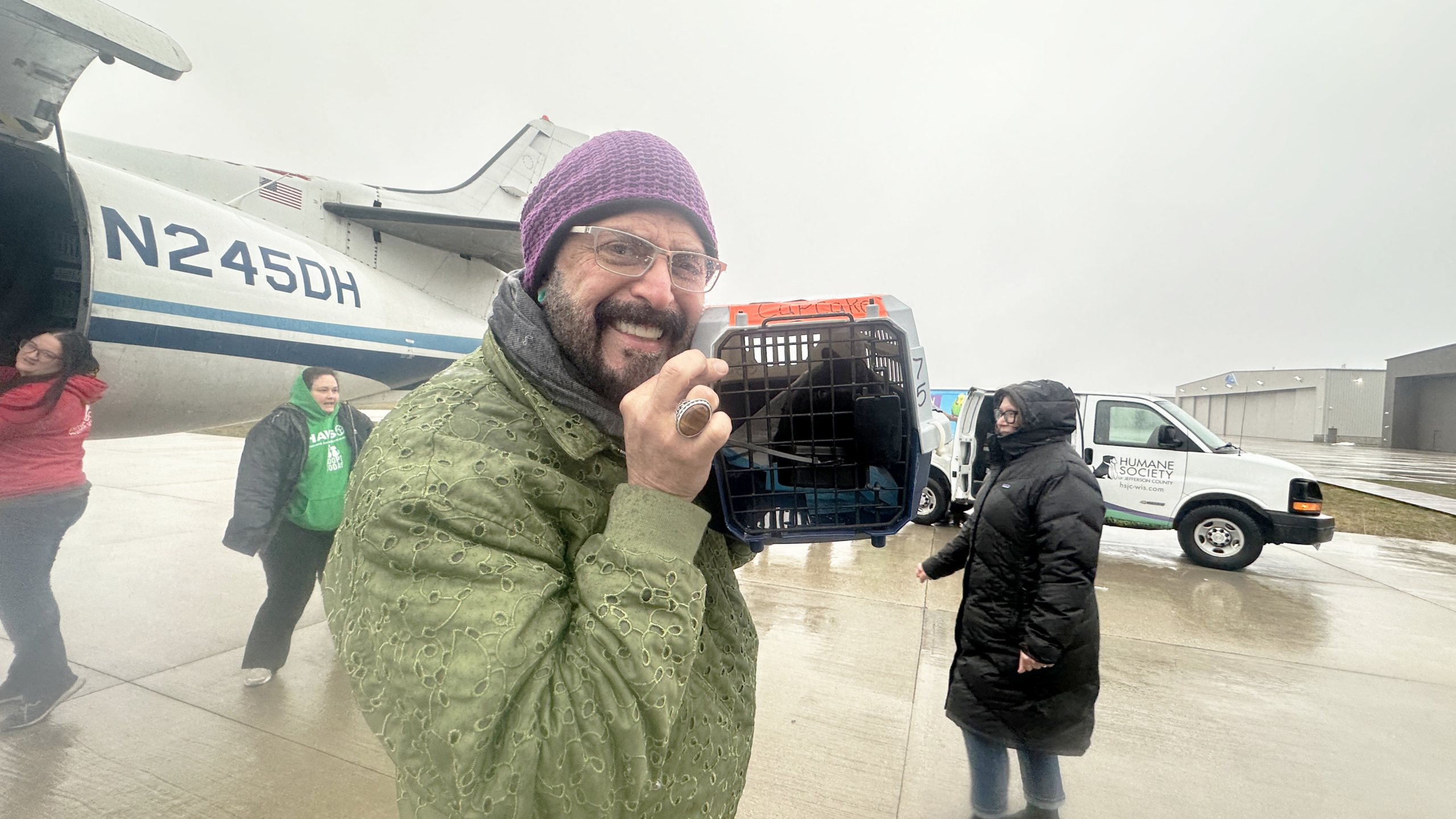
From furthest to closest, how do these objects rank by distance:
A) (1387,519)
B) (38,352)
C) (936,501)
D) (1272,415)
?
(1272,415)
(1387,519)
(936,501)
(38,352)

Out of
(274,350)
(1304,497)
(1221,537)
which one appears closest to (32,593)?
(274,350)

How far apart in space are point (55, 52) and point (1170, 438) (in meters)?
8.47

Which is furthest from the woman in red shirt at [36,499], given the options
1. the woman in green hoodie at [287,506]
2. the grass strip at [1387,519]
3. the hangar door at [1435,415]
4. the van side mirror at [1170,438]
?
the hangar door at [1435,415]

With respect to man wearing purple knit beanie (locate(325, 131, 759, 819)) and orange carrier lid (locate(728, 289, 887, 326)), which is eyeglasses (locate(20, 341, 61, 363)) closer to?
man wearing purple knit beanie (locate(325, 131, 759, 819))

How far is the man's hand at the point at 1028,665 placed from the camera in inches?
76.5

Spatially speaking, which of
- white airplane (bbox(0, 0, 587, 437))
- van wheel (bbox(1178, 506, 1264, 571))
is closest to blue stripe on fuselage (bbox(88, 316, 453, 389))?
white airplane (bbox(0, 0, 587, 437))

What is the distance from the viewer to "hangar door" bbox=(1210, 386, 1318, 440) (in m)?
40.2

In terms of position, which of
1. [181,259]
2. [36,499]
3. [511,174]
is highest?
[511,174]

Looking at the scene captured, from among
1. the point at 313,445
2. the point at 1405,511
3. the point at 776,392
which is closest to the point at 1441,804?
the point at 776,392

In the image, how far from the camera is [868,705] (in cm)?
311

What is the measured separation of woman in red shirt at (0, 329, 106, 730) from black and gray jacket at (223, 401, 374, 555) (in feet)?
2.11

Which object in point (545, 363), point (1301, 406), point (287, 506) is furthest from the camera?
point (1301, 406)

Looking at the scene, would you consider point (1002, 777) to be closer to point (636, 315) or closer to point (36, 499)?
point (636, 315)

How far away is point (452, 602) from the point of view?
2.24ft
